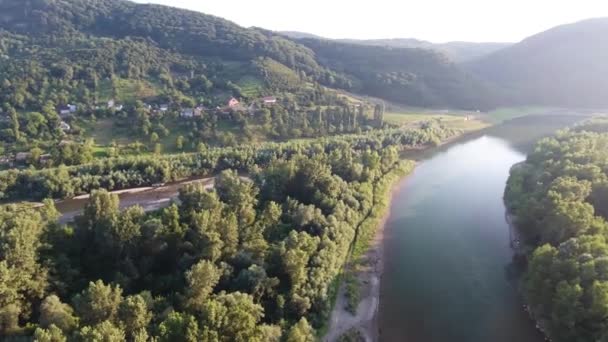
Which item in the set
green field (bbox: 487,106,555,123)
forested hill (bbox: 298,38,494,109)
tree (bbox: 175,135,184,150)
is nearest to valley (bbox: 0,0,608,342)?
tree (bbox: 175,135,184,150)

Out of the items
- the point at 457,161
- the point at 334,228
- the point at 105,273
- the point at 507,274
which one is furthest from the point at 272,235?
the point at 457,161

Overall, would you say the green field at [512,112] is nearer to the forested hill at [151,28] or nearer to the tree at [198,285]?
the forested hill at [151,28]

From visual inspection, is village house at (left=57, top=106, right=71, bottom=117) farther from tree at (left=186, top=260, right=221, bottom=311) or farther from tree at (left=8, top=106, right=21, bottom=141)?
tree at (left=186, top=260, right=221, bottom=311)

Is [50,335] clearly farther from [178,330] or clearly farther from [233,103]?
[233,103]

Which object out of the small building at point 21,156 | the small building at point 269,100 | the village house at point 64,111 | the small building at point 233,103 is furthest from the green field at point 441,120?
the small building at point 21,156

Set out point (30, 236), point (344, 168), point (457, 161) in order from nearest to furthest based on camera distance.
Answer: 1. point (30, 236)
2. point (344, 168)
3. point (457, 161)

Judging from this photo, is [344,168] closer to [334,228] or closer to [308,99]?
[334,228]

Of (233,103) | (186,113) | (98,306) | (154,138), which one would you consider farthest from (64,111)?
(98,306)
